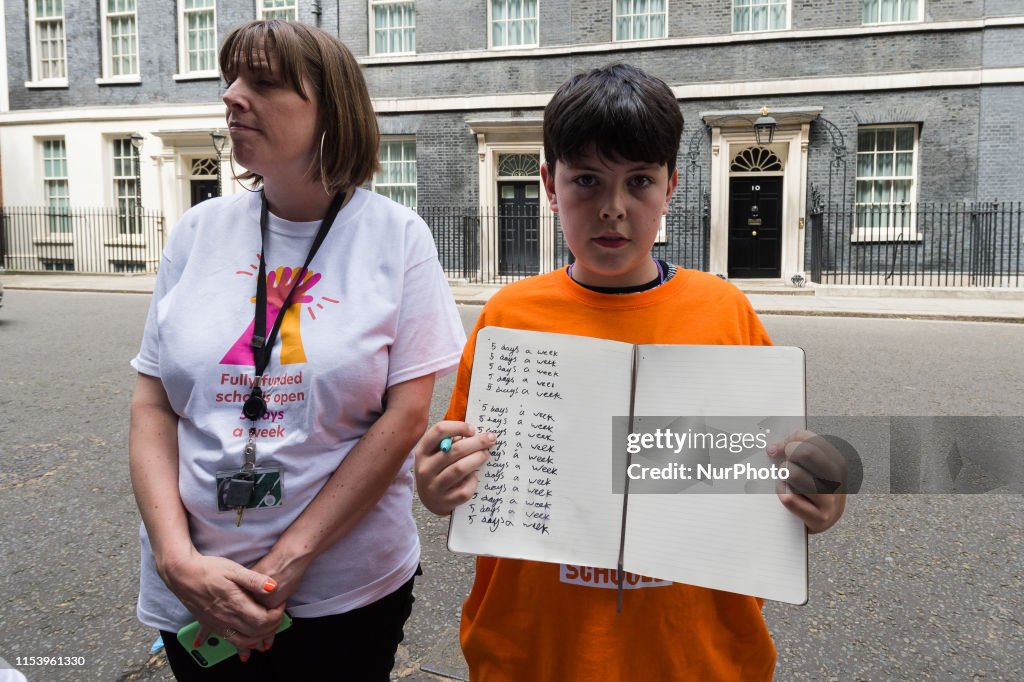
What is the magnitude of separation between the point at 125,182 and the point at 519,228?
11.9 metres

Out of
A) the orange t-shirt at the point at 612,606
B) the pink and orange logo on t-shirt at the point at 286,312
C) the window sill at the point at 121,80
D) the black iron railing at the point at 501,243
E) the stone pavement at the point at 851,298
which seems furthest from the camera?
the window sill at the point at 121,80

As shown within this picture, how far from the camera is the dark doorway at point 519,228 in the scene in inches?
747

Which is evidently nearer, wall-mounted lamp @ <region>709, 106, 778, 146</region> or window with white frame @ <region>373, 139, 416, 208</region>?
wall-mounted lamp @ <region>709, 106, 778, 146</region>

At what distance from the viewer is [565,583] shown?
1.37 metres

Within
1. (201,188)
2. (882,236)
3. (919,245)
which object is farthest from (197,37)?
(919,245)

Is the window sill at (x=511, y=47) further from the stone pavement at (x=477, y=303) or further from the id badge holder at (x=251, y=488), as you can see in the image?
the id badge holder at (x=251, y=488)

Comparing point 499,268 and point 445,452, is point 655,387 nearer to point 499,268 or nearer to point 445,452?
point 445,452

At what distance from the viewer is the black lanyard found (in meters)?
1.42

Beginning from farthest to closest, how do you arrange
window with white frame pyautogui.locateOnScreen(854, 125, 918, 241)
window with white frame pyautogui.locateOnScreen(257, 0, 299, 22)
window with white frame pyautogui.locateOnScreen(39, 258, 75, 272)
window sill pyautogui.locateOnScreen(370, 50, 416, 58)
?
1. window with white frame pyautogui.locateOnScreen(39, 258, 75, 272)
2. window with white frame pyautogui.locateOnScreen(257, 0, 299, 22)
3. window sill pyautogui.locateOnScreen(370, 50, 416, 58)
4. window with white frame pyautogui.locateOnScreen(854, 125, 918, 241)

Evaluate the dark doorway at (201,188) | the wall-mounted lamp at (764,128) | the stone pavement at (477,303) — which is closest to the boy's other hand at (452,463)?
the stone pavement at (477,303)

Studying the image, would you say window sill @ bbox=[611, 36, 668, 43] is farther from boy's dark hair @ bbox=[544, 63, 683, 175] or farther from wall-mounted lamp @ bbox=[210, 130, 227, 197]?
boy's dark hair @ bbox=[544, 63, 683, 175]

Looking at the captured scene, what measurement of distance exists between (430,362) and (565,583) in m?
0.50

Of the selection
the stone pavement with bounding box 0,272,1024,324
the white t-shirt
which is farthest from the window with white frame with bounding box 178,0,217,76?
the white t-shirt

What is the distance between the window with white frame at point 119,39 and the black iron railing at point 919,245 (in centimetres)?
1917
